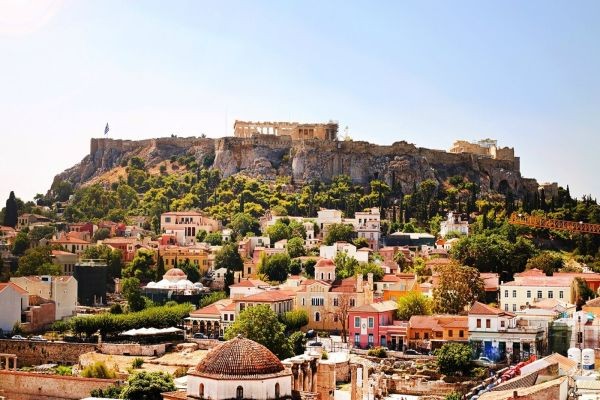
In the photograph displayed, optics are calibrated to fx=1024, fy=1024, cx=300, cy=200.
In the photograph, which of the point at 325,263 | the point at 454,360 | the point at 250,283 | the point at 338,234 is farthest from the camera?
the point at 338,234

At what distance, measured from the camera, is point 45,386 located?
42.6 m

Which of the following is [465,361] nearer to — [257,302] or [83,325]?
[257,302]

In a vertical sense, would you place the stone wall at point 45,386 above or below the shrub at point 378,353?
below

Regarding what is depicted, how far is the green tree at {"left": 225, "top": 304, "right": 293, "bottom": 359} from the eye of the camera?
45875 millimetres

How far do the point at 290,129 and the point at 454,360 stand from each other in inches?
2311

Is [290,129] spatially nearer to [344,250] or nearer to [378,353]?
[344,250]

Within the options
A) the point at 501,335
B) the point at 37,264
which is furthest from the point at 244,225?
the point at 501,335

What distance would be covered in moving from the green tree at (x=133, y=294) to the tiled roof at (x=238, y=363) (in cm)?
3540

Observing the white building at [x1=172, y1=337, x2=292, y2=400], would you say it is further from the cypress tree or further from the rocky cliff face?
the rocky cliff face

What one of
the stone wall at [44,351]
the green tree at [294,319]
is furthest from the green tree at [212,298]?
the stone wall at [44,351]

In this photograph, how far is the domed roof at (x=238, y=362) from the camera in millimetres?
23531

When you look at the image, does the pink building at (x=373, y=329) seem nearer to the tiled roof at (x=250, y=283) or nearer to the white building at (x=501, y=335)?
the white building at (x=501, y=335)

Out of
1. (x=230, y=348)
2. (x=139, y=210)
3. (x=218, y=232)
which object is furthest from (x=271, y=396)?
(x=139, y=210)

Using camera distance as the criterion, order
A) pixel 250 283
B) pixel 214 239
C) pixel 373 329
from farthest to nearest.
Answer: pixel 214 239
pixel 250 283
pixel 373 329
